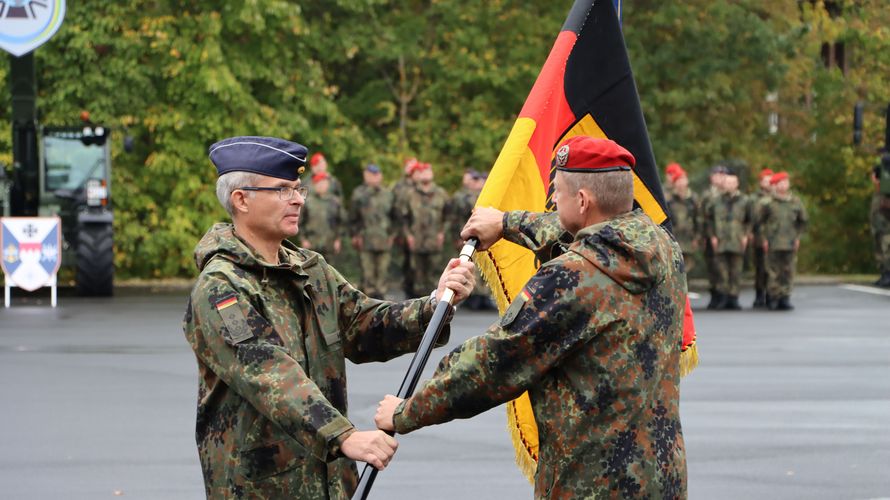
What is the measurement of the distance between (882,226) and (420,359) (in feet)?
78.0

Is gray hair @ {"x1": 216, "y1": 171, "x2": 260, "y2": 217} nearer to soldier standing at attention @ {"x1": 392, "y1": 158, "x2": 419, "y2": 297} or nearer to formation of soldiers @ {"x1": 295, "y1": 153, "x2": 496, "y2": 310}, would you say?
formation of soldiers @ {"x1": 295, "y1": 153, "x2": 496, "y2": 310}

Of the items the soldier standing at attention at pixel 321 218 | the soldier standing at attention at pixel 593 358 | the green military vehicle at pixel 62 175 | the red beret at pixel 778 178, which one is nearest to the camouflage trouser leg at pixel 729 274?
the red beret at pixel 778 178

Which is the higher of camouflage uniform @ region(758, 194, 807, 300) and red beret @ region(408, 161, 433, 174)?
red beret @ region(408, 161, 433, 174)

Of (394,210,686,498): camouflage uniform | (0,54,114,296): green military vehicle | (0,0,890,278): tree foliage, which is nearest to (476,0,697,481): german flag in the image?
(394,210,686,498): camouflage uniform

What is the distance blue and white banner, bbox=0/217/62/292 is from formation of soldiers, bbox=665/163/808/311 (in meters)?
8.67

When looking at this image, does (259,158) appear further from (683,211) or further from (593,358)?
(683,211)

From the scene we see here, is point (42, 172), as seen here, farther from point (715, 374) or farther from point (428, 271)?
point (715, 374)

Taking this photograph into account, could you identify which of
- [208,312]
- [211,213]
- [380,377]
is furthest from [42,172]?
[208,312]

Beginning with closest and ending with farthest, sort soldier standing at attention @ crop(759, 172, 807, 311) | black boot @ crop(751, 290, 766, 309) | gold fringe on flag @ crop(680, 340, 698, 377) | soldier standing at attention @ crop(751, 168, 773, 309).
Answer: gold fringe on flag @ crop(680, 340, 698, 377)
soldier standing at attention @ crop(759, 172, 807, 311)
black boot @ crop(751, 290, 766, 309)
soldier standing at attention @ crop(751, 168, 773, 309)

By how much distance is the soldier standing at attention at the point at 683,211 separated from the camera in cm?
2261

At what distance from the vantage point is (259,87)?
29297mm

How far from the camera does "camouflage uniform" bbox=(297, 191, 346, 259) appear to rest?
22.0 m

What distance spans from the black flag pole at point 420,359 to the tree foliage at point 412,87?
22.6 metres

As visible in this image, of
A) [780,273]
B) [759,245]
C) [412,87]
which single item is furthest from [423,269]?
[412,87]
